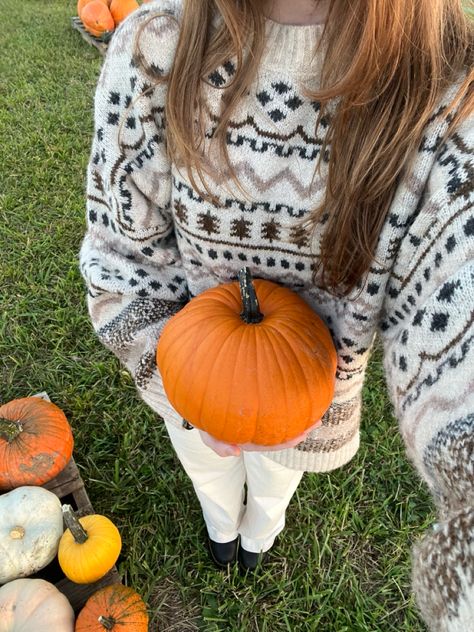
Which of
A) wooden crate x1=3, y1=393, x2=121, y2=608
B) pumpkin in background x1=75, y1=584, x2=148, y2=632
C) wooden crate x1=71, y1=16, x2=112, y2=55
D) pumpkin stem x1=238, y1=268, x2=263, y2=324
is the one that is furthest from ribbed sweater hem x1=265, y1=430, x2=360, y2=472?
wooden crate x1=71, y1=16, x2=112, y2=55

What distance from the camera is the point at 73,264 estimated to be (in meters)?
2.96

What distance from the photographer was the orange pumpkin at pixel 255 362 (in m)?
1.08

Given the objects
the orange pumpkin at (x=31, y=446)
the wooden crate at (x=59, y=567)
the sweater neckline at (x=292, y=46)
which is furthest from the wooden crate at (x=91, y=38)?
the sweater neckline at (x=292, y=46)

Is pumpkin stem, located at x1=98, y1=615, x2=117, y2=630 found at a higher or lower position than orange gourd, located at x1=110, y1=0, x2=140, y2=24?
lower

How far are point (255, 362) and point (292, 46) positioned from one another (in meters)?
0.56

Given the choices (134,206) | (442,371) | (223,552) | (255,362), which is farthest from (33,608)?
(442,371)

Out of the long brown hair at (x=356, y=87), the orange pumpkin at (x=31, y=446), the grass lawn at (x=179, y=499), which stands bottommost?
the grass lawn at (x=179, y=499)

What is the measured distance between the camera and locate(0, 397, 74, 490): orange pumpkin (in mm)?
1820

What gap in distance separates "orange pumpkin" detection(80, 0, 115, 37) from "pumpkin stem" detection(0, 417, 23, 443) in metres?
4.16

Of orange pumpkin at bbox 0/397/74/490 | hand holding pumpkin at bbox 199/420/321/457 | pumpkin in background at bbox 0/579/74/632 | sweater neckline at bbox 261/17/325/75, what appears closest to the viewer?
A: sweater neckline at bbox 261/17/325/75

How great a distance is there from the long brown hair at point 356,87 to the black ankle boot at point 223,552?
49.8 inches

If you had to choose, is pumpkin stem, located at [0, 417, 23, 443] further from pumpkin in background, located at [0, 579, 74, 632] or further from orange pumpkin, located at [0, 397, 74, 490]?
pumpkin in background, located at [0, 579, 74, 632]

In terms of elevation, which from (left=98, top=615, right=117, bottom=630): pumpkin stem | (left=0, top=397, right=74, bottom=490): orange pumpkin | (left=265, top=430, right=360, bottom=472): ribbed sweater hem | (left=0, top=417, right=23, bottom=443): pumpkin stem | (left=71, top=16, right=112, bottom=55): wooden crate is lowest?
(left=98, top=615, right=117, bottom=630): pumpkin stem

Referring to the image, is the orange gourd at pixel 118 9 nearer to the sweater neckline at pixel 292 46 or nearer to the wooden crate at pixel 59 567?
the wooden crate at pixel 59 567
